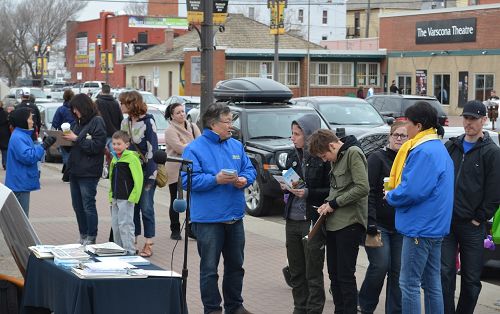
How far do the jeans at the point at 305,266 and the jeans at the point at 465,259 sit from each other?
997 millimetres

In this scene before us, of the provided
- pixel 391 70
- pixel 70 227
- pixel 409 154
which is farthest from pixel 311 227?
pixel 391 70

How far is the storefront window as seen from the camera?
2211 inches

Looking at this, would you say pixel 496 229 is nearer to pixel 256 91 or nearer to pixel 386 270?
pixel 386 270

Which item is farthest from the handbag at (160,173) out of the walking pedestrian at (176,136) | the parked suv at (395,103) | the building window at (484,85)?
the building window at (484,85)

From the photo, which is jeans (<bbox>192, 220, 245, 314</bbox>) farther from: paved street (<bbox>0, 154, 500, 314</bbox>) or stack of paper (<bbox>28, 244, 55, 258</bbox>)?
stack of paper (<bbox>28, 244, 55, 258</bbox>)

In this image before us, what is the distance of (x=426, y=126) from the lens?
682cm

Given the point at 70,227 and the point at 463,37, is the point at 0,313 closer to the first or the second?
the point at 70,227

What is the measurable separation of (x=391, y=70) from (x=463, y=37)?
24.0 feet

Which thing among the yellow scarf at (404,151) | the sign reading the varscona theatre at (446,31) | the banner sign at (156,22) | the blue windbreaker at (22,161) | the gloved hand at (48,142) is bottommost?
the blue windbreaker at (22,161)

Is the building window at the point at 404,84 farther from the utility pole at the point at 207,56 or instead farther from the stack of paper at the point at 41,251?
the stack of paper at the point at 41,251

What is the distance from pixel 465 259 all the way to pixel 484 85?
43.8 m

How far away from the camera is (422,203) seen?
22.0 feet

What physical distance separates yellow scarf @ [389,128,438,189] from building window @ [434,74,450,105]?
46402mm

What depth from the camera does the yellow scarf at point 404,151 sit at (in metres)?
6.78
